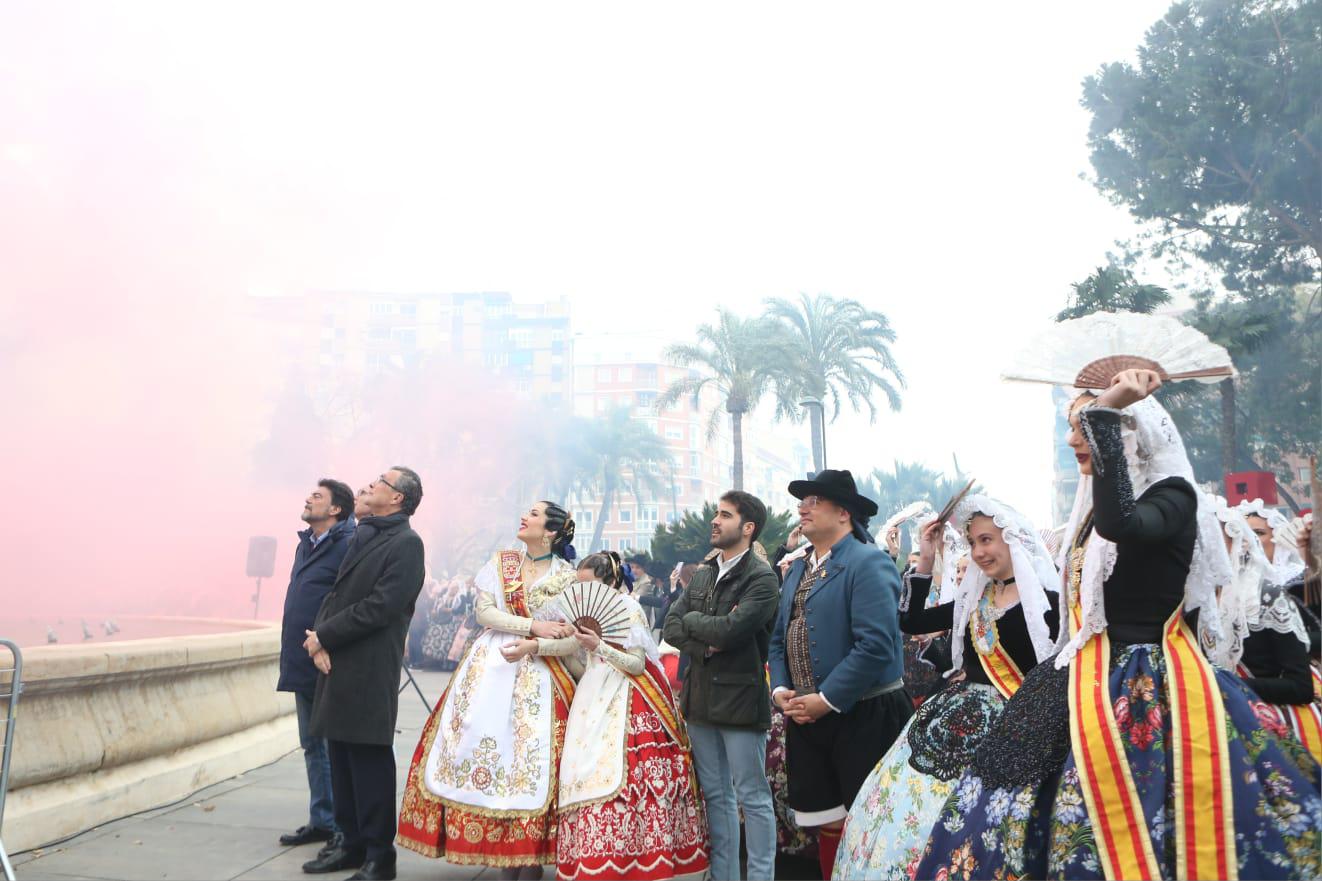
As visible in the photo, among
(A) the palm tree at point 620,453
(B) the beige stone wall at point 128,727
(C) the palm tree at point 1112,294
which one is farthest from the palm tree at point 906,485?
(B) the beige stone wall at point 128,727

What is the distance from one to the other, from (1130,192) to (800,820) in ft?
125

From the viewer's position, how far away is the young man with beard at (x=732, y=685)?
4.58 meters

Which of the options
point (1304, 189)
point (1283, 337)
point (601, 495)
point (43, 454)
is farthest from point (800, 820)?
point (601, 495)

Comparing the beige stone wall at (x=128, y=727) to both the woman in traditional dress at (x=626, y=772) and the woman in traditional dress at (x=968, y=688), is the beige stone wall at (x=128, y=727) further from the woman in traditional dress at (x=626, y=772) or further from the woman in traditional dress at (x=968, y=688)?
the woman in traditional dress at (x=968, y=688)

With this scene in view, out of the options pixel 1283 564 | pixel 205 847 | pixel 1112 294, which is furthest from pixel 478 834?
pixel 1112 294

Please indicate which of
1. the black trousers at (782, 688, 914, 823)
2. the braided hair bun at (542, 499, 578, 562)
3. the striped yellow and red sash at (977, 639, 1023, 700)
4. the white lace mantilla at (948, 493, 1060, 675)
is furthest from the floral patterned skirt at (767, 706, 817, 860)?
the striped yellow and red sash at (977, 639, 1023, 700)

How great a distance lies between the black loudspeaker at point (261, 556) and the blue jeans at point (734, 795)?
1760cm

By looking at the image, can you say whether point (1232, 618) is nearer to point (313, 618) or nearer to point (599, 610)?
point (599, 610)

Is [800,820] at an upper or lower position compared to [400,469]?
lower

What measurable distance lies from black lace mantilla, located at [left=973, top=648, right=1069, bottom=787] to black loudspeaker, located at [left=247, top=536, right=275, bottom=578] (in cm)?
1956

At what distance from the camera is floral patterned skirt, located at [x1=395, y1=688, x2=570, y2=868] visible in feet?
15.4

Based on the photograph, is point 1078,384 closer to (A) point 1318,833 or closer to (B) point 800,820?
(A) point 1318,833

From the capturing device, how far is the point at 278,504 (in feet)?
117

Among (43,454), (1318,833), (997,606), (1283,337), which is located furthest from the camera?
(1283,337)
